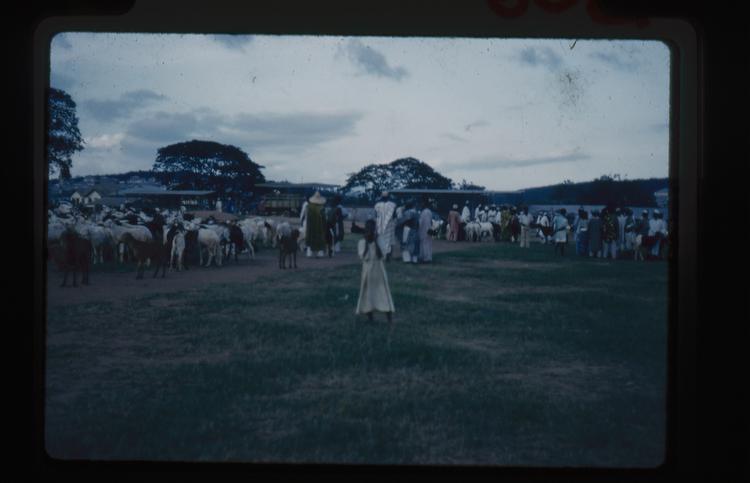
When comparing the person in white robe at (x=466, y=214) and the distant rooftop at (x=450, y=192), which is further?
the person in white robe at (x=466, y=214)

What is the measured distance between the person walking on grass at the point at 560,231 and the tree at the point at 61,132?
1.70 metres

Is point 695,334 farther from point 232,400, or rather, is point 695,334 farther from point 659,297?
point 232,400

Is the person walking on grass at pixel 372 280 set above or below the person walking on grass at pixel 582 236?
below

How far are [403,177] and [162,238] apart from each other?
100cm

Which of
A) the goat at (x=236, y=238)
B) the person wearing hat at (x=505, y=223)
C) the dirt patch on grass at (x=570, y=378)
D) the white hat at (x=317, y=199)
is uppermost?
the white hat at (x=317, y=199)

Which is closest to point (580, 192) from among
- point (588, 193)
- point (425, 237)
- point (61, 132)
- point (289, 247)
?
point (588, 193)

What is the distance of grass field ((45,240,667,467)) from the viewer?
6.67ft

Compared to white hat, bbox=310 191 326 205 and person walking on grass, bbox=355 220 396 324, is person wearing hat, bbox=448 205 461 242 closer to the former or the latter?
person walking on grass, bbox=355 220 396 324

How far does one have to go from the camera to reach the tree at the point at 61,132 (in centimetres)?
200

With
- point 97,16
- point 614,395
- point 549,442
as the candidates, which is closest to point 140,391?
point 97,16

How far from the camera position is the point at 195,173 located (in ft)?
7.62

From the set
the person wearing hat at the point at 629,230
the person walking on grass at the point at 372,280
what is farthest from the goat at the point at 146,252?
the person wearing hat at the point at 629,230

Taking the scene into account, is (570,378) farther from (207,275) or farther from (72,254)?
(72,254)

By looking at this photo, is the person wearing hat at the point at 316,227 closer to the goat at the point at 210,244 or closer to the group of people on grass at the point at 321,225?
the group of people on grass at the point at 321,225
